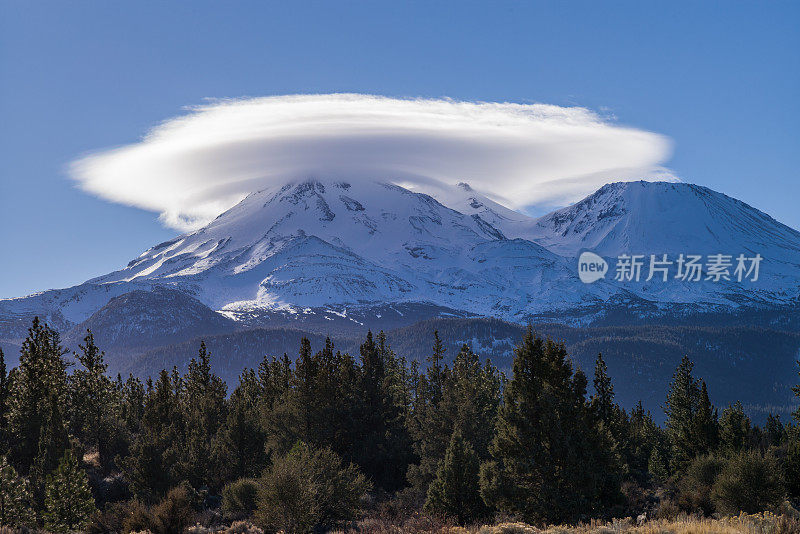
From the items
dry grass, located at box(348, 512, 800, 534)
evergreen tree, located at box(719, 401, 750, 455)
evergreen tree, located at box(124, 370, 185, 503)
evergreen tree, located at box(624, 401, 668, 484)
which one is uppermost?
dry grass, located at box(348, 512, 800, 534)

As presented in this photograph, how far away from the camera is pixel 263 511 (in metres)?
30.2

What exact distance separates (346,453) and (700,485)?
1015 inches

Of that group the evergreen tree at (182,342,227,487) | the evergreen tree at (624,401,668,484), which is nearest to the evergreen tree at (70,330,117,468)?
the evergreen tree at (182,342,227,487)

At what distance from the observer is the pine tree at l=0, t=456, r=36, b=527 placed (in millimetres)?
27375

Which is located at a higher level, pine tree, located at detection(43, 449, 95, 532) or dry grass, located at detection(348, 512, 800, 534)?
dry grass, located at detection(348, 512, 800, 534)

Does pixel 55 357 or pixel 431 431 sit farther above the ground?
pixel 55 357

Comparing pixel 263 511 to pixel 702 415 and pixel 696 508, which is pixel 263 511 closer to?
pixel 696 508

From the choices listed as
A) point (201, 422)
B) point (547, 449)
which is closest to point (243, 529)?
point (547, 449)

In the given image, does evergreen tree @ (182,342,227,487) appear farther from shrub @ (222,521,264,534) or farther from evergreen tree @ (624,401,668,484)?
evergreen tree @ (624,401,668,484)

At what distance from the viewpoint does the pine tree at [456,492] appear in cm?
3628

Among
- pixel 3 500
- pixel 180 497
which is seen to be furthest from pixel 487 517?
pixel 3 500

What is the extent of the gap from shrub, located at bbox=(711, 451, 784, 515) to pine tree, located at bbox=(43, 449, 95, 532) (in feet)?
113

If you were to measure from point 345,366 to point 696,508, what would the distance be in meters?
28.0

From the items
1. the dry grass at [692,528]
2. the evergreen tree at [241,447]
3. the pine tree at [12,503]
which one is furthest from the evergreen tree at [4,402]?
the dry grass at [692,528]
